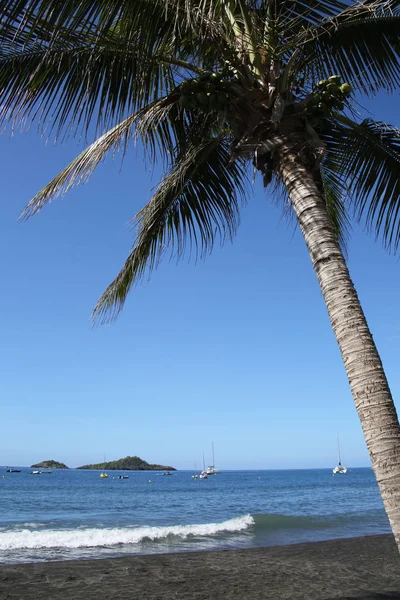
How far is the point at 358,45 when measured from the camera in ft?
16.4

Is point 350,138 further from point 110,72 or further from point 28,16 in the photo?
point 28,16

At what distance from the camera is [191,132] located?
18.7 feet

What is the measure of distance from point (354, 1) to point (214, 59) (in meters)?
1.36

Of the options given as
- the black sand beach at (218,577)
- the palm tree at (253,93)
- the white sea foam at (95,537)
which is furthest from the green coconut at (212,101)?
the white sea foam at (95,537)

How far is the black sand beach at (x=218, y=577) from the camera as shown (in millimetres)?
8141

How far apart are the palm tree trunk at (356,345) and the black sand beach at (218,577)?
637 centimetres

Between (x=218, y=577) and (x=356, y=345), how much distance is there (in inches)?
318

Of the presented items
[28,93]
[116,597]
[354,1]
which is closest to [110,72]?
[28,93]

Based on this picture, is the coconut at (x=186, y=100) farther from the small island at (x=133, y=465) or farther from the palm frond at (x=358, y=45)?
the small island at (x=133, y=465)

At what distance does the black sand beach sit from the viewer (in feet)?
26.7

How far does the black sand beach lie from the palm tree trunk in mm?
6371

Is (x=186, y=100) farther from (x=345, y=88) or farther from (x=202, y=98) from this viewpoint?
(x=345, y=88)

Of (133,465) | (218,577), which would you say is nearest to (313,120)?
(218,577)

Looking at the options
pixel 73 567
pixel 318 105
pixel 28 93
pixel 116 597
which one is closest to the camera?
pixel 318 105
